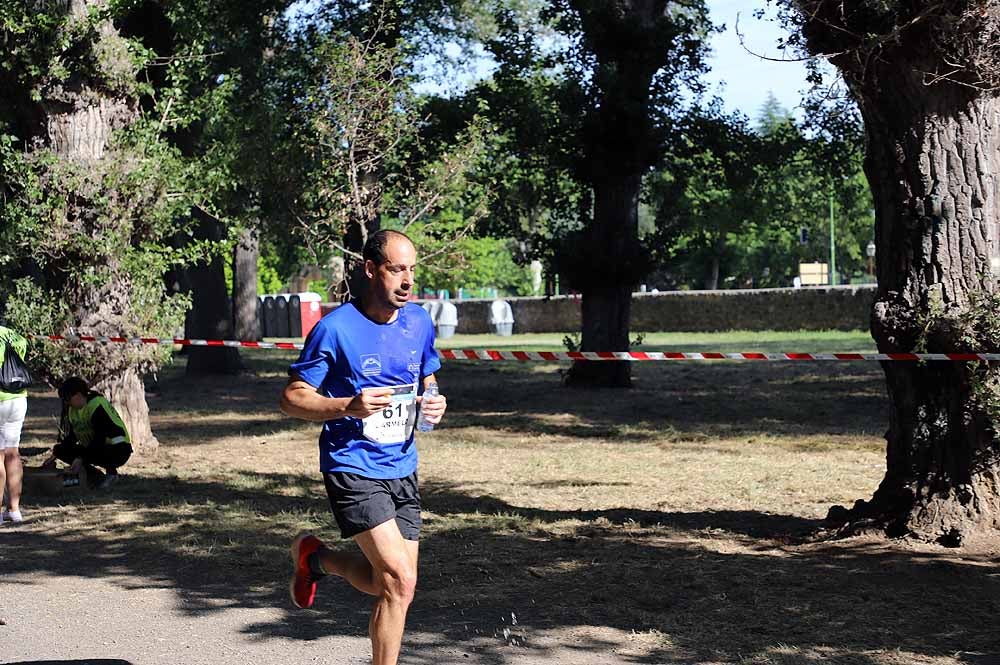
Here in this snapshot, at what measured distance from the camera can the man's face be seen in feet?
16.2

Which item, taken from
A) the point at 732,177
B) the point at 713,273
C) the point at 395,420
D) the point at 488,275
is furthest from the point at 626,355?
the point at 488,275

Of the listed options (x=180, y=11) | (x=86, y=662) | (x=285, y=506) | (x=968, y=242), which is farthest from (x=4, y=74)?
(x=968, y=242)

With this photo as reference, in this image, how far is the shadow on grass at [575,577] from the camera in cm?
598

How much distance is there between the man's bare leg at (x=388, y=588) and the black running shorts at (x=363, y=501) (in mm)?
43

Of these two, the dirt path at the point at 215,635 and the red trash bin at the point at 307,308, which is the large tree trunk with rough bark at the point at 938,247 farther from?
the red trash bin at the point at 307,308

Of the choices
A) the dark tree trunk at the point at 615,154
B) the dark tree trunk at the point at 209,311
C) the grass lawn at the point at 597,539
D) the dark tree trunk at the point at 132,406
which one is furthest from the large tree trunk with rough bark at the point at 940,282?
the dark tree trunk at the point at 209,311

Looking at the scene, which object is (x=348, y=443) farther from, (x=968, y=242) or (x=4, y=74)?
(x=4, y=74)

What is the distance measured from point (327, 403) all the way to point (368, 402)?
200mm

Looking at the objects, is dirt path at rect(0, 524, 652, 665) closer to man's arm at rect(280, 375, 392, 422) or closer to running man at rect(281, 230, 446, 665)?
running man at rect(281, 230, 446, 665)

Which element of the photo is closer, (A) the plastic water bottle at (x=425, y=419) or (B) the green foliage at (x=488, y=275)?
(A) the plastic water bottle at (x=425, y=419)

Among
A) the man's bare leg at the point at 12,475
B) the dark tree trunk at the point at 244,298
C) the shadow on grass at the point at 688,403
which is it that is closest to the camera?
the man's bare leg at the point at 12,475

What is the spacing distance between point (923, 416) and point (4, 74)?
8.79 metres

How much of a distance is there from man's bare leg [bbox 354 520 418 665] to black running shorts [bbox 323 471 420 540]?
0.04 m

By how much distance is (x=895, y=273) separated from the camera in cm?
786
